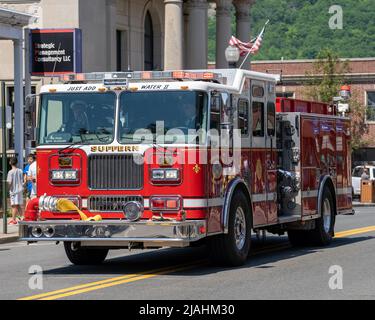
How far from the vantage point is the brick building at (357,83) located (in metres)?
66.9

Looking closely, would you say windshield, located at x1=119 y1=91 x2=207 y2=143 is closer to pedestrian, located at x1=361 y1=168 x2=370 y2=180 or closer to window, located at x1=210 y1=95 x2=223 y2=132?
window, located at x1=210 y1=95 x2=223 y2=132

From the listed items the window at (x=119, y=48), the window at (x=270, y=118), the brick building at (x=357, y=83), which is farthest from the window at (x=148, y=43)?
the window at (x=270, y=118)

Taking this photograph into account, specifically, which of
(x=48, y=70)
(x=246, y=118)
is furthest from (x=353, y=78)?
(x=246, y=118)

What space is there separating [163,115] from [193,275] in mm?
2316

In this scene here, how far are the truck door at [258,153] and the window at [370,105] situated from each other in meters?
49.4

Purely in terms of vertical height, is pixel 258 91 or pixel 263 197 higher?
pixel 258 91

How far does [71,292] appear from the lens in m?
13.0

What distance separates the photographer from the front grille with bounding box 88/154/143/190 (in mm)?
14930

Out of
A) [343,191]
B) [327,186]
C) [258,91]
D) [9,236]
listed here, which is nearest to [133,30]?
[9,236]

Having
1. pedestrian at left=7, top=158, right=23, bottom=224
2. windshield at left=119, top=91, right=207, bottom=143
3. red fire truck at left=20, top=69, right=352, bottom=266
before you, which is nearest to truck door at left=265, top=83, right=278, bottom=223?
red fire truck at left=20, top=69, right=352, bottom=266

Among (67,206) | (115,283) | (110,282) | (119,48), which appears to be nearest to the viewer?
(115,283)

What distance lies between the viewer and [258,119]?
55.6 ft

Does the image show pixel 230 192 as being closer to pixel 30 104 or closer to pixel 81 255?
pixel 81 255

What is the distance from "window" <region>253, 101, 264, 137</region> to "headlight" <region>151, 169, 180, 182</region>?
2339 millimetres
